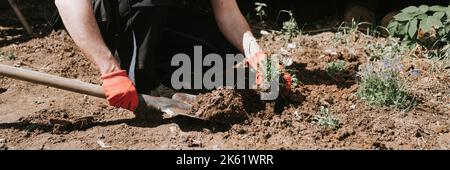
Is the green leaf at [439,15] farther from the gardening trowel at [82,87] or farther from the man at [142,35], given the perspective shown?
the gardening trowel at [82,87]

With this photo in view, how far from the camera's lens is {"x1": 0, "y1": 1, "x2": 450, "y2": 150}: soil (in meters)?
2.65

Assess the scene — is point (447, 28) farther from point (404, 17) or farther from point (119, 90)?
point (119, 90)

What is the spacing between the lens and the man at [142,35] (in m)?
2.73

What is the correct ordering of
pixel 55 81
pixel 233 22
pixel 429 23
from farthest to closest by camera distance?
1. pixel 429 23
2. pixel 233 22
3. pixel 55 81

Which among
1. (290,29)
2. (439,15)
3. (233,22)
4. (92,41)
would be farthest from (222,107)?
(439,15)

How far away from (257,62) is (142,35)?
681mm

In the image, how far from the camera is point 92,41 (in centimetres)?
273

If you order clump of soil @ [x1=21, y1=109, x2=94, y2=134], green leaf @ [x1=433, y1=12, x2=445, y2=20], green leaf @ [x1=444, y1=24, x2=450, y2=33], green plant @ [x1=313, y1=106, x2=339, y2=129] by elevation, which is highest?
green leaf @ [x1=433, y1=12, x2=445, y2=20]

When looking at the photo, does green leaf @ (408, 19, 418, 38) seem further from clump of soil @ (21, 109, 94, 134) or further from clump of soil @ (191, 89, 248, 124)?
clump of soil @ (21, 109, 94, 134)

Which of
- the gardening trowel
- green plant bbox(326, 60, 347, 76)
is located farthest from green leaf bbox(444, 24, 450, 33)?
the gardening trowel

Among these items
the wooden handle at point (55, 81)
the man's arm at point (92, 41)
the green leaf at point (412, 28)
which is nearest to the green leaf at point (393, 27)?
the green leaf at point (412, 28)

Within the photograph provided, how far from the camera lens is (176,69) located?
10.7 ft

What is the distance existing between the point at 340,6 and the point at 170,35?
1857 mm

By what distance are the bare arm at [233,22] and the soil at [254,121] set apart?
1.43ft
